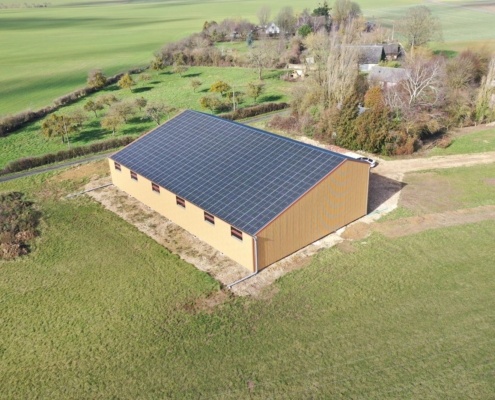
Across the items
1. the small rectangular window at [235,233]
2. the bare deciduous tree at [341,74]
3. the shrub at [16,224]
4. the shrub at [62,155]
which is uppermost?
the bare deciduous tree at [341,74]

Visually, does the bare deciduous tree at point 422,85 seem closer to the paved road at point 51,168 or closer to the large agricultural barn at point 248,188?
the large agricultural barn at point 248,188

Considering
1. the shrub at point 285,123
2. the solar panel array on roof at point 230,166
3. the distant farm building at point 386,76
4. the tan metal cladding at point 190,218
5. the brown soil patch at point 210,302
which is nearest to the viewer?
the brown soil patch at point 210,302

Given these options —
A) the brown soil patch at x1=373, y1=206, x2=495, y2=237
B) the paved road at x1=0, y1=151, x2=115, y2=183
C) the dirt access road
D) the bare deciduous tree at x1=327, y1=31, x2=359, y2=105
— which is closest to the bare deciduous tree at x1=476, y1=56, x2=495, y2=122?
the dirt access road

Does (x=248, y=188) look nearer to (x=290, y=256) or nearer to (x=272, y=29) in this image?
(x=290, y=256)

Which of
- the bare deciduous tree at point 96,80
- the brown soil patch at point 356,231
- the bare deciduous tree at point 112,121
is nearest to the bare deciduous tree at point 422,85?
the brown soil patch at point 356,231

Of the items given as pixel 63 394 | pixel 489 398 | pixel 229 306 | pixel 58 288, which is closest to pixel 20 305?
pixel 58 288

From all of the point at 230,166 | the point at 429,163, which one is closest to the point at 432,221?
the point at 429,163

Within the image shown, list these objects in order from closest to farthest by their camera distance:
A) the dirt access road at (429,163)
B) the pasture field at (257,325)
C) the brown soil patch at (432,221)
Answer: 1. the pasture field at (257,325)
2. the brown soil patch at (432,221)
3. the dirt access road at (429,163)
